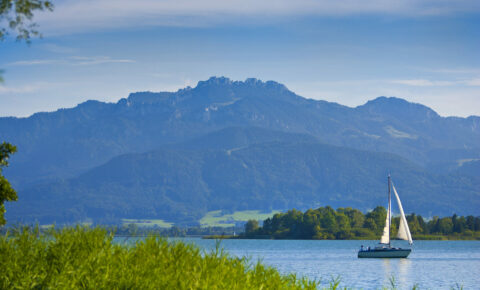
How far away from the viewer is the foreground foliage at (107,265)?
16297 mm

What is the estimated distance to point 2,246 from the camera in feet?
60.8

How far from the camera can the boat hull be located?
123 meters

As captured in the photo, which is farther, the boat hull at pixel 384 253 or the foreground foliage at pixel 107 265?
the boat hull at pixel 384 253

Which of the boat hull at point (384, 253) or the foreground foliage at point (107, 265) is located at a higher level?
the boat hull at point (384, 253)

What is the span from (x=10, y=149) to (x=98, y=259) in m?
7.83

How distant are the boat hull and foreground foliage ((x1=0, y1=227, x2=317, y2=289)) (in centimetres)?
10582

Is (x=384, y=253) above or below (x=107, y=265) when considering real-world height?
above

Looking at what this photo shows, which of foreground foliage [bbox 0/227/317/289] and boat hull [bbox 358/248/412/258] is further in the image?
boat hull [bbox 358/248/412/258]

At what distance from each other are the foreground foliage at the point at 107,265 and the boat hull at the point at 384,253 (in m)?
106

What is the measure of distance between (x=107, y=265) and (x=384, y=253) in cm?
11216

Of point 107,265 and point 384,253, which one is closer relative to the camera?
point 107,265

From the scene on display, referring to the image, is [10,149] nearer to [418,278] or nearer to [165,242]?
[165,242]

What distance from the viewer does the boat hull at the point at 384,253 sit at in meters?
123

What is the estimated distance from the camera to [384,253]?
12444 cm
